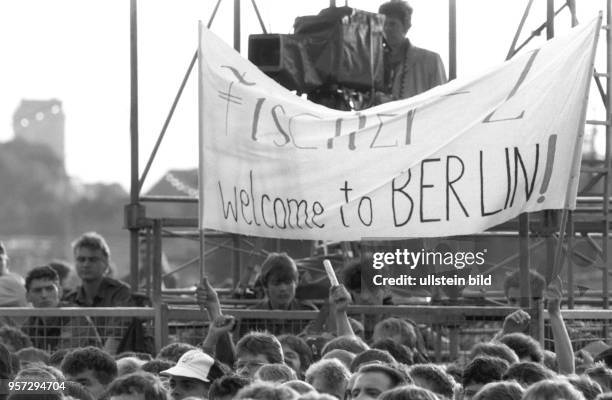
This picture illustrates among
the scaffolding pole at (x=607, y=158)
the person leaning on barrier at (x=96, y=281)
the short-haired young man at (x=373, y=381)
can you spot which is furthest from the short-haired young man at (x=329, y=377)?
the scaffolding pole at (x=607, y=158)

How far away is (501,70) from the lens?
40.3ft

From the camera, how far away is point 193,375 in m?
10.3

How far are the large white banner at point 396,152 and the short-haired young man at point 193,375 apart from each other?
2.23 meters

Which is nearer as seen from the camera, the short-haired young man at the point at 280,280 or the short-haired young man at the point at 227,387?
the short-haired young man at the point at 227,387

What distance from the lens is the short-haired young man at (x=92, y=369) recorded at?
426 inches

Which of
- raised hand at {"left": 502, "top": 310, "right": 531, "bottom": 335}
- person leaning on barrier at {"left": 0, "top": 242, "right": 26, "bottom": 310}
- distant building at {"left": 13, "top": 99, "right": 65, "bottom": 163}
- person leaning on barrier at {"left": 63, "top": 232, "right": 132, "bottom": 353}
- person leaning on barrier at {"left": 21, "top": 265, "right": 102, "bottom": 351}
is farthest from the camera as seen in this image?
distant building at {"left": 13, "top": 99, "right": 65, "bottom": 163}

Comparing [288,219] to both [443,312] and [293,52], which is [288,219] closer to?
[443,312]

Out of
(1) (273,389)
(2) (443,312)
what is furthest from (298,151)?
(1) (273,389)

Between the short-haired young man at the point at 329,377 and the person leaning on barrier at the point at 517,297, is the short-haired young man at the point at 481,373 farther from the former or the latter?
the person leaning on barrier at the point at 517,297

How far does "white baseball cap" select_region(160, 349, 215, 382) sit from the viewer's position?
1033 cm

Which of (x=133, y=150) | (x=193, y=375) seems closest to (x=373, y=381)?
(x=193, y=375)

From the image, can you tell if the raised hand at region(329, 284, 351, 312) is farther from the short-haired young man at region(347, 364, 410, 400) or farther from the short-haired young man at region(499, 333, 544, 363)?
the short-haired young man at region(347, 364, 410, 400)

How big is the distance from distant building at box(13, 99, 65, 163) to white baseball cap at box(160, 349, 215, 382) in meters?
92.6
